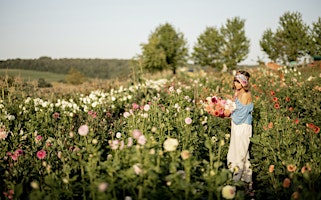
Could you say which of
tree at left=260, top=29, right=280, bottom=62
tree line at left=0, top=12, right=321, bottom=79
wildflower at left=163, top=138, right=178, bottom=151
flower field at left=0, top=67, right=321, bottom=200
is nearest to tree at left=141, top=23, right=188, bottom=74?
tree line at left=0, top=12, right=321, bottom=79

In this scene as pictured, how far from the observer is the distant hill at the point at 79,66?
132ft

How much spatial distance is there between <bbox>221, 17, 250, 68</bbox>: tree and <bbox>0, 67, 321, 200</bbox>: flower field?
97.4ft

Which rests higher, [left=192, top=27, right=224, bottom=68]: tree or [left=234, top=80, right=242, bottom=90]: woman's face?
[left=192, top=27, right=224, bottom=68]: tree

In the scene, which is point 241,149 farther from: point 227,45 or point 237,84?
point 227,45

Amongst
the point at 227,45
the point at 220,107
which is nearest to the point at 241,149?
the point at 220,107

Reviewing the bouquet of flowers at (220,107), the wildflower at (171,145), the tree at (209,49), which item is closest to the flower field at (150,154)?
the wildflower at (171,145)

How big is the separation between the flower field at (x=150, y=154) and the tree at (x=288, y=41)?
74.0ft

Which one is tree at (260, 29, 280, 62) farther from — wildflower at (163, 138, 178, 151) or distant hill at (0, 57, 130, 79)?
wildflower at (163, 138, 178, 151)

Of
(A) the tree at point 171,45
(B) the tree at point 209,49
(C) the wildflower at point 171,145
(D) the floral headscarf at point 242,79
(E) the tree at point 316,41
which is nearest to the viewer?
(C) the wildflower at point 171,145

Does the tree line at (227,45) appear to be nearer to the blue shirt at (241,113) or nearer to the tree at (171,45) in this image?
the tree at (171,45)

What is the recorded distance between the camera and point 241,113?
3785 mm

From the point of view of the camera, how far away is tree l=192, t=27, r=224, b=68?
3859 centimetres

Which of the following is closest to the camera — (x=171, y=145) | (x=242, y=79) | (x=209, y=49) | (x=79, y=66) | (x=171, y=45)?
(x=171, y=145)

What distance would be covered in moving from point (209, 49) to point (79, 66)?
2936 cm
